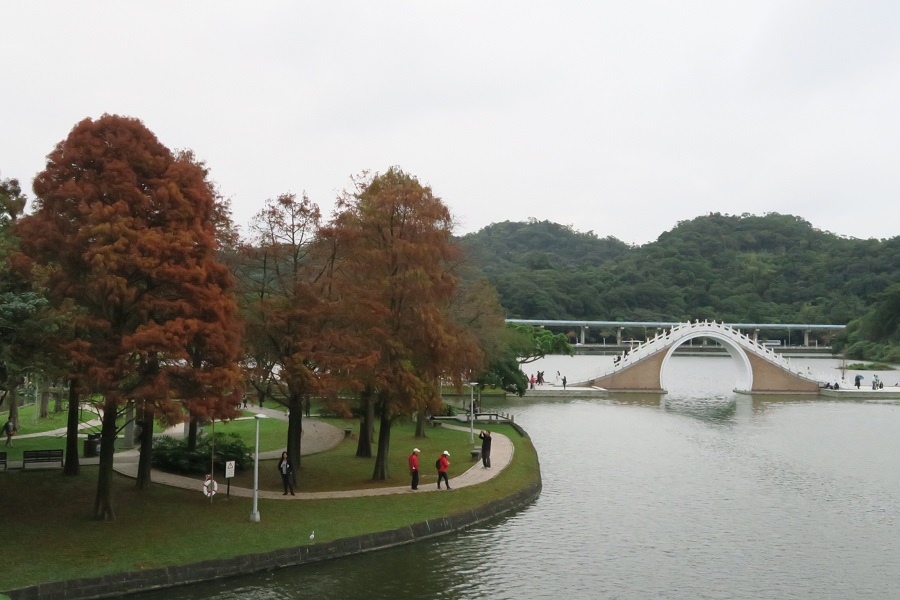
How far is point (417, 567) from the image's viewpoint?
748 inches

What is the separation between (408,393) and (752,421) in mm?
32264

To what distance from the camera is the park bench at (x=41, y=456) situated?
24016 mm

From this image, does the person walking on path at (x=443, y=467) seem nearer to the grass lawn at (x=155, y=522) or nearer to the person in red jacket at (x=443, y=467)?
the person in red jacket at (x=443, y=467)

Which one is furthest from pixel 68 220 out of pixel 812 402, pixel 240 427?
pixel 812 402

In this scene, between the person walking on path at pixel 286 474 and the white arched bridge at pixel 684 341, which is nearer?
the person walking on path at pixel 286 474

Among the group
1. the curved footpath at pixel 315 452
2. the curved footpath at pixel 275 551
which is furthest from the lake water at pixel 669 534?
the curved footpath at pixel 315 452

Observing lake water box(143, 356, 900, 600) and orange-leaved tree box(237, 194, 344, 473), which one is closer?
lake water box(143, 356, 900, 600)

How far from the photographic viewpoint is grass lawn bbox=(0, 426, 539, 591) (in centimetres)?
1692

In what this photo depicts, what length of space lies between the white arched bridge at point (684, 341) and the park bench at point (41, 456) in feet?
161

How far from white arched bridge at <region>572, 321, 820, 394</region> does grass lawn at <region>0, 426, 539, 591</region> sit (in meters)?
44.1

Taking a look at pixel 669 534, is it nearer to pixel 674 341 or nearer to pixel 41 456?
pixel 41 456

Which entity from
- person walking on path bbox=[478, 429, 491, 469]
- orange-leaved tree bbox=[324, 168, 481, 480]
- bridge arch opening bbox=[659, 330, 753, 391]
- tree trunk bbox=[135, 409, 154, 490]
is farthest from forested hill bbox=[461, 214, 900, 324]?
tree trunk bbox=[135, 409, 154, 490]

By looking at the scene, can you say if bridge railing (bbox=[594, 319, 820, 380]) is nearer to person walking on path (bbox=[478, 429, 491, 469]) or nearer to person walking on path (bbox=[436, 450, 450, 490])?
person walking on path (bbox=[478, 429, 491, 469])

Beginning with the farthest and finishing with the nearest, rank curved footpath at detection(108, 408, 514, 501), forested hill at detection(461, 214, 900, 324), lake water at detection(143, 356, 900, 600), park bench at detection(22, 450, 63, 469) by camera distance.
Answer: forested hill at detection(461, 214, 900, 324)
park bench at detection(22, 450, 63, 469)
curved footpath at detection(108, 408, 514, 501)
lake water at detection(143, 356, 900, 600)
